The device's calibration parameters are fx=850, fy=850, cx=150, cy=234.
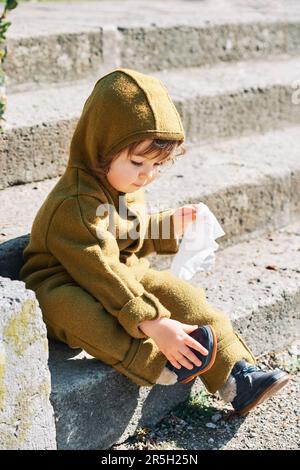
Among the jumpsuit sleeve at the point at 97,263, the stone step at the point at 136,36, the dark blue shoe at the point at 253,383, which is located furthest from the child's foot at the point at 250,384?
the stone step at the point at 136,36

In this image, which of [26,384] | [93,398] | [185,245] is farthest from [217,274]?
[26,384]

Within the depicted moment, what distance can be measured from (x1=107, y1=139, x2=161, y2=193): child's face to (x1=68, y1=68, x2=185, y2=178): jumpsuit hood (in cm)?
5

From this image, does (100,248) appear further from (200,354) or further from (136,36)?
(136,36)

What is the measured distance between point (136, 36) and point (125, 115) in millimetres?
1901

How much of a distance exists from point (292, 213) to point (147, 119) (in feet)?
5.46

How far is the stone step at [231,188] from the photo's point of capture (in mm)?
3424

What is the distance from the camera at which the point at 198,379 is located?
3057mm

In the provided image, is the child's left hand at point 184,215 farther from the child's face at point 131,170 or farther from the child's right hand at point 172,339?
the child's right hand at point 172,339

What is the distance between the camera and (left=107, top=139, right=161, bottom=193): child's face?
269 centimetres

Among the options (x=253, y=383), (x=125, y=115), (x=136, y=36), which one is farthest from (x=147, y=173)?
(x=136, y=36)

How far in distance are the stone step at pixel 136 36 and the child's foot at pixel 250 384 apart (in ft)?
6.11

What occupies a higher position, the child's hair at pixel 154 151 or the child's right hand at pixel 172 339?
the child's hair at pixel 154 151

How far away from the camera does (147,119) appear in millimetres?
2613
